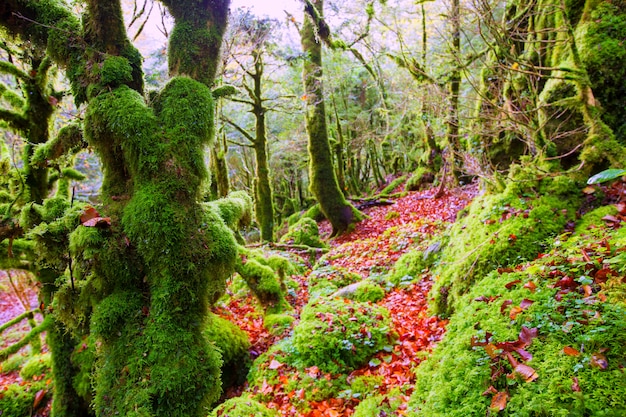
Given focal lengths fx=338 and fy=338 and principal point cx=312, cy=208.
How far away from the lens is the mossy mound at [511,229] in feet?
13.1

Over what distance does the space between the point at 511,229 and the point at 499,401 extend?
2.48 metres

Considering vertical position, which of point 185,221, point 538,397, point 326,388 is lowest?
point 326,388

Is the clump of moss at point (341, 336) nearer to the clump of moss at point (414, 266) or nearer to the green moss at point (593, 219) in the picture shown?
the clump of moss at point (414, 266)

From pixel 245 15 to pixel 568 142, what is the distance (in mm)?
8612

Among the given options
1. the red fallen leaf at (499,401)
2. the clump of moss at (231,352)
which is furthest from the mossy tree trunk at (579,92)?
the clump of moss at (231,352)

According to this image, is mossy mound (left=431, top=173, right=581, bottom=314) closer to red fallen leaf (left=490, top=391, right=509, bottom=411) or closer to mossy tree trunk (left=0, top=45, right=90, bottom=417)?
red fallen leaf (left=490, top=391, right=509, bottom=411)

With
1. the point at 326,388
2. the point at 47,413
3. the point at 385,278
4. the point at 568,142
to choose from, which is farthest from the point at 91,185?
the point at 568,142

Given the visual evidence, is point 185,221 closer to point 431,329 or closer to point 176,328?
point 176,328

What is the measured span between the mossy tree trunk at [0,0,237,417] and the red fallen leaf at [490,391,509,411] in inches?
84.6

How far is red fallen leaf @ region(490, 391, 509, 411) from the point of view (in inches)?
89.0

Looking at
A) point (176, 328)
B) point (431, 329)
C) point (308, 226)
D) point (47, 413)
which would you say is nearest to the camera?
point (176, 328)

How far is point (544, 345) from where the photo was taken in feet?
8.06

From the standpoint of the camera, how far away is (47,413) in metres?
5.62

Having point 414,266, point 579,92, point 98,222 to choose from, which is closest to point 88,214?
point 98,222
